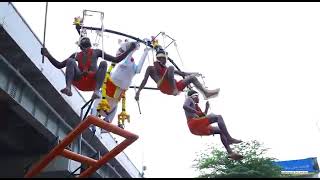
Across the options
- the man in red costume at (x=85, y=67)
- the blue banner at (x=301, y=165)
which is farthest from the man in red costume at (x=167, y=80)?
the blue banner at (x=301, y=165)

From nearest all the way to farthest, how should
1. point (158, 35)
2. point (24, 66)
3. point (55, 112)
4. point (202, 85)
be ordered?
point (202, 85), point (158, 35), point (24, 66), point (55, 112)

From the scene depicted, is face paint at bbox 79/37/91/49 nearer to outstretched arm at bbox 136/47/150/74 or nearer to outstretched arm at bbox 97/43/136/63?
outstretched arm at bbox 97/43/136/63

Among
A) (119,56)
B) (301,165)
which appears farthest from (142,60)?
(301,165)

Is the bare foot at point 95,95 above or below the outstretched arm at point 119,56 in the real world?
below

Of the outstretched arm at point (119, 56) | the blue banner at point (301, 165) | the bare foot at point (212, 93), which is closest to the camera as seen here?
the bare foot at point (212, 93)

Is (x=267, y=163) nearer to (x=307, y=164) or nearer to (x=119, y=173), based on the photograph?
(x=119, y=173)

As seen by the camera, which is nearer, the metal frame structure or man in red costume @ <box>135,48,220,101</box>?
the metal frame structure

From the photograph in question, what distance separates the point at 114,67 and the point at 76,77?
119 centimetres

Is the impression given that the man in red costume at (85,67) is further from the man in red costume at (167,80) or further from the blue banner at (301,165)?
the blue banner at (301,165)

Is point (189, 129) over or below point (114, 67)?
below

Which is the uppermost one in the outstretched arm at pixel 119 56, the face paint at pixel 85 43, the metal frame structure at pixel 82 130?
the face paint at pixel 85 43

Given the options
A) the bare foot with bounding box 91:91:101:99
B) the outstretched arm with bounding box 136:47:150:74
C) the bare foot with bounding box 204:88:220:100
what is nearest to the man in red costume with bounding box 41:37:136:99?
the bare foot with bounding box 91:91:101:99

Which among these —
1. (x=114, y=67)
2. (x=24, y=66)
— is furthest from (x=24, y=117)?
(x=114, y=67)

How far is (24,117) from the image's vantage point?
17.8 metres
